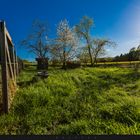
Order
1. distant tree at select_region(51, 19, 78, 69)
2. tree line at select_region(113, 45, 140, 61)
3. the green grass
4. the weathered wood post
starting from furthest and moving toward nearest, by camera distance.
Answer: tree line at select_region(113, 45, 140, 61), distant tree at select_region(51, 19, 78, 69), the weathered wood post, the green grass

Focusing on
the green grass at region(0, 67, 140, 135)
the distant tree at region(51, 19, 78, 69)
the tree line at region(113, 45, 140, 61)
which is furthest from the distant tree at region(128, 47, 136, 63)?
the green grass at region(0, 67, 140, 135)

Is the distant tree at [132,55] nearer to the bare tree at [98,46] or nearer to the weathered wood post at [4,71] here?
the bare tree at [98,46]

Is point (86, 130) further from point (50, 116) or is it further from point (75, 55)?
point (75, 55)

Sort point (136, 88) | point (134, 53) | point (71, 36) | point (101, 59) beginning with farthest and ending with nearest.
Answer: point (134, 53), point (101, 59), point (71, 36), point (136, 88)

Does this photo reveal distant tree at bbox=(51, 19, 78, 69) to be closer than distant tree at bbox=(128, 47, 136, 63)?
Yes

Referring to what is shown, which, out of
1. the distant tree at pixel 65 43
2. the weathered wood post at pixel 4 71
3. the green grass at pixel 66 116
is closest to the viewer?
the green grass at pixel 66 116

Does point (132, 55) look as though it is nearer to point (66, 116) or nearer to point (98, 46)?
point (98, 46)

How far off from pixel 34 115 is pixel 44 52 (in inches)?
1198

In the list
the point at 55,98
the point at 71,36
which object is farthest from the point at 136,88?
the point at 71,36

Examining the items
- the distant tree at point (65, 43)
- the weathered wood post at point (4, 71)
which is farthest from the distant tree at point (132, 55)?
the weathered wood post at point (4, 71)

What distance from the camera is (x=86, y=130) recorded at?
468 cm

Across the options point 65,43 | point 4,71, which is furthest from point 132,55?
point 4,71

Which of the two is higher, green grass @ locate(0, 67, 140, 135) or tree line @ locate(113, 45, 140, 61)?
tree line @ locate(113, 45, 140, 61)

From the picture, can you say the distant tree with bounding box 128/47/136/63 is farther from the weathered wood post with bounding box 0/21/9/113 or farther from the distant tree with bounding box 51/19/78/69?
the weathered wood post with bounding box 0/21/9/113
